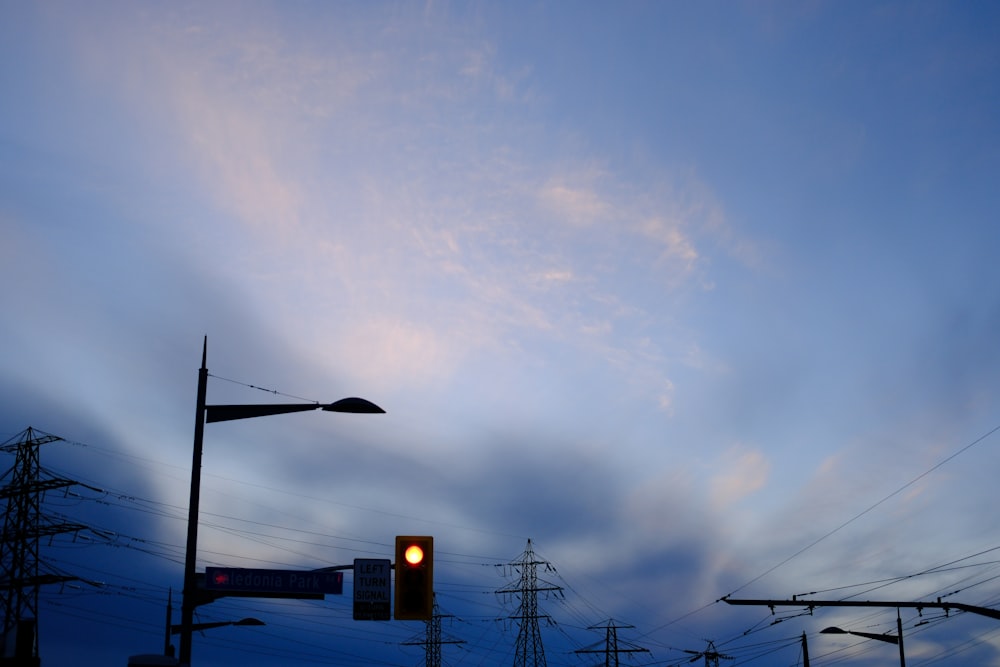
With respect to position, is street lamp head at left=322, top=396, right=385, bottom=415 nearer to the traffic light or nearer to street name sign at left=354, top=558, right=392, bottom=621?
the traffic light

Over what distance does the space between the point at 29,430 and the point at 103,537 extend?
7.64m

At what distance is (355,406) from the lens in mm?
17969

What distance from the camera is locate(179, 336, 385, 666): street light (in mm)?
18125

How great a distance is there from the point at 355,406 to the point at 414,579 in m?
4.11

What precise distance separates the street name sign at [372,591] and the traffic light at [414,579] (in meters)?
2.03

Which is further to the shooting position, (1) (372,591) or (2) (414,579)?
(1) (372,591)

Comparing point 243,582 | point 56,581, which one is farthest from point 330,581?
point 56,581

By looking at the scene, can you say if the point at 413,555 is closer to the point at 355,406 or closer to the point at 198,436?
the point at 355,406

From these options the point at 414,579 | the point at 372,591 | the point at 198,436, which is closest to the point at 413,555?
the point at 414,579

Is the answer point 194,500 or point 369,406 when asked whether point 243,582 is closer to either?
point 194,500

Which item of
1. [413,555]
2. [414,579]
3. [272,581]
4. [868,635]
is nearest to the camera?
[414,579]

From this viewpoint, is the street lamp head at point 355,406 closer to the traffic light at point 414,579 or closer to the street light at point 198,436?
the street light at point 198,436

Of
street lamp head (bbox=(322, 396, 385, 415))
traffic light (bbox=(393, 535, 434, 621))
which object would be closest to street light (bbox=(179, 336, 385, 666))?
street lamp head (bbox=(322, 396, 385, 415))

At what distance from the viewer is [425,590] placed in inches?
759
